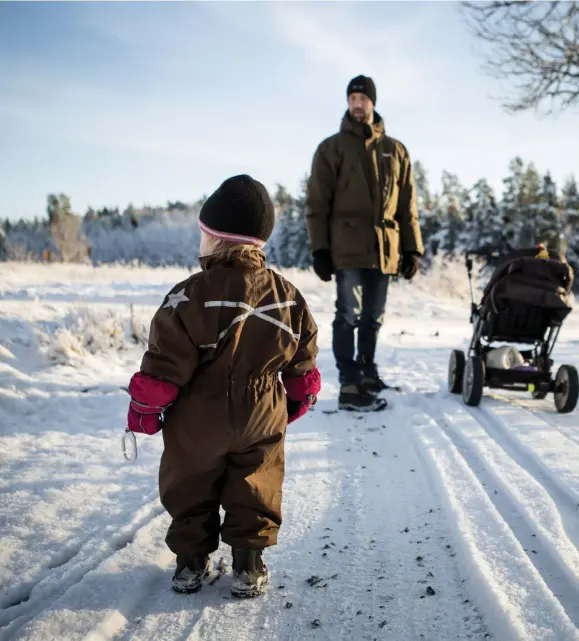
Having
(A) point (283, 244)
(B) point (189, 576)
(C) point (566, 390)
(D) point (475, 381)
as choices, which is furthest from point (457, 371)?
(A) point (283, 244)

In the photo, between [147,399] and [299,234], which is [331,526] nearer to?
[147,399]

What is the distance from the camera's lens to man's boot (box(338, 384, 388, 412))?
153 inches

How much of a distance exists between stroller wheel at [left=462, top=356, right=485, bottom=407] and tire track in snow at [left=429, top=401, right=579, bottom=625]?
1.73 ft

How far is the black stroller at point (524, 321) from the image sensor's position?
148 inches

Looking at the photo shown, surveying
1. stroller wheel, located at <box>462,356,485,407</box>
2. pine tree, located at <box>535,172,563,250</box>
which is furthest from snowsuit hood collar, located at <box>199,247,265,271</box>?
pine tree, located at <box>535,172,563,250</box>

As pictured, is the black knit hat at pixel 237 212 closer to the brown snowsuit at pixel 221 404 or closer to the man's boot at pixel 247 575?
the brown snowsuit at pixel 221 404

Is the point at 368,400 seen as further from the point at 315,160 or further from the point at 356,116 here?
the point at 356,116

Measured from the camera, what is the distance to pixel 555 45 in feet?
33.0

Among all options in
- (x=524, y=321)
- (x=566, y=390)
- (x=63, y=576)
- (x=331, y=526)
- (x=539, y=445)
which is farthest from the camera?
(x=524, y=321)

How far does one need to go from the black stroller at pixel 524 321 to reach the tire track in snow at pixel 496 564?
1.32 meters

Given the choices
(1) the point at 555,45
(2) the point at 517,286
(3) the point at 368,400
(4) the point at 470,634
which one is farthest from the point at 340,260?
(1) the point at 555,45

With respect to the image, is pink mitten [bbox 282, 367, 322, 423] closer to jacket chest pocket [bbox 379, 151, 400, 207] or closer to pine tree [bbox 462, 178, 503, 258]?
jacket chest pocket [bbox 379, 151, 400, 207]

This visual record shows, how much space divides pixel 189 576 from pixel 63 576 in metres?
0.44

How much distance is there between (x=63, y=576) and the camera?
1.77 m
